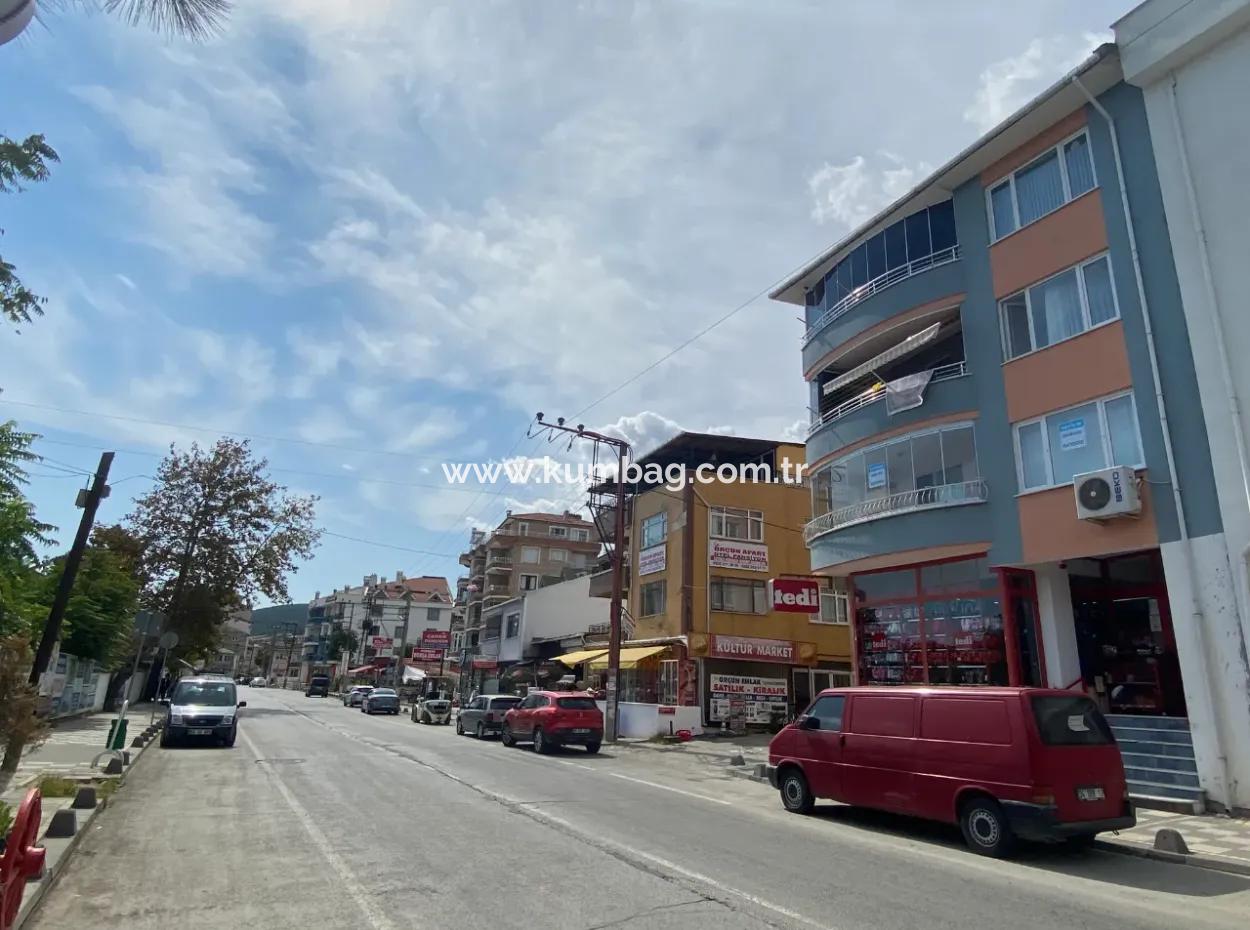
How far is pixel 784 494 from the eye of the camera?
32.8 m

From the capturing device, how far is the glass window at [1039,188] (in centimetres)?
1652

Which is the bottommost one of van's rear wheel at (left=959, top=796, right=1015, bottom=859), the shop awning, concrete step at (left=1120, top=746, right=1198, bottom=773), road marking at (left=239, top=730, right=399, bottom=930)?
road marking at (left=239, top=730, right=399, bottom=930)

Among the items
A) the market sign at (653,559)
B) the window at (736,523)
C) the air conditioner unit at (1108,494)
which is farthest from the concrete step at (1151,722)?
the market sign at (653,559)

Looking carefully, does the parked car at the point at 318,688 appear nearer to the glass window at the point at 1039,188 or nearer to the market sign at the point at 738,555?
the market sign at the point at 738,555

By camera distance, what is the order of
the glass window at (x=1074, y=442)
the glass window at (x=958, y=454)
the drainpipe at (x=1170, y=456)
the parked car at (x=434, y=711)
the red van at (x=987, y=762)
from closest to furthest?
the red van at (x=987, y=762), the drainpipe at (x=1170, y=456), the glass window at (x=1074, y=442), the glass window at (x=958, y=454), the parked car at (x=434, y=711)

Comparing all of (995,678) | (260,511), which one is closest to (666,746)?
(995,678)

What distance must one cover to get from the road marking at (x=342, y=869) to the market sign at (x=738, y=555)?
2061cm

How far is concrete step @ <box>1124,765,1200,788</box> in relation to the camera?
12711mm

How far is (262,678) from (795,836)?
479ft

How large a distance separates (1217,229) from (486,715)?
24218 millimetres

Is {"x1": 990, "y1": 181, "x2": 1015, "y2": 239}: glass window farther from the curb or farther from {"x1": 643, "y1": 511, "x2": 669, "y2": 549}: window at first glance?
{"x1": 643, "y1": 511, "x2": 669, "y2": 549}: window

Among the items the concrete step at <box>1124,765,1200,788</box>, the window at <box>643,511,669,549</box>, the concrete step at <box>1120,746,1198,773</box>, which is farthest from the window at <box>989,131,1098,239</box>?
the window at <box>643,511,669,549</box>

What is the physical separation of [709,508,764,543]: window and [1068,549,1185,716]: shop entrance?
15.6m

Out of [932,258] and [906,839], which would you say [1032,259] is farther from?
[906,839]
